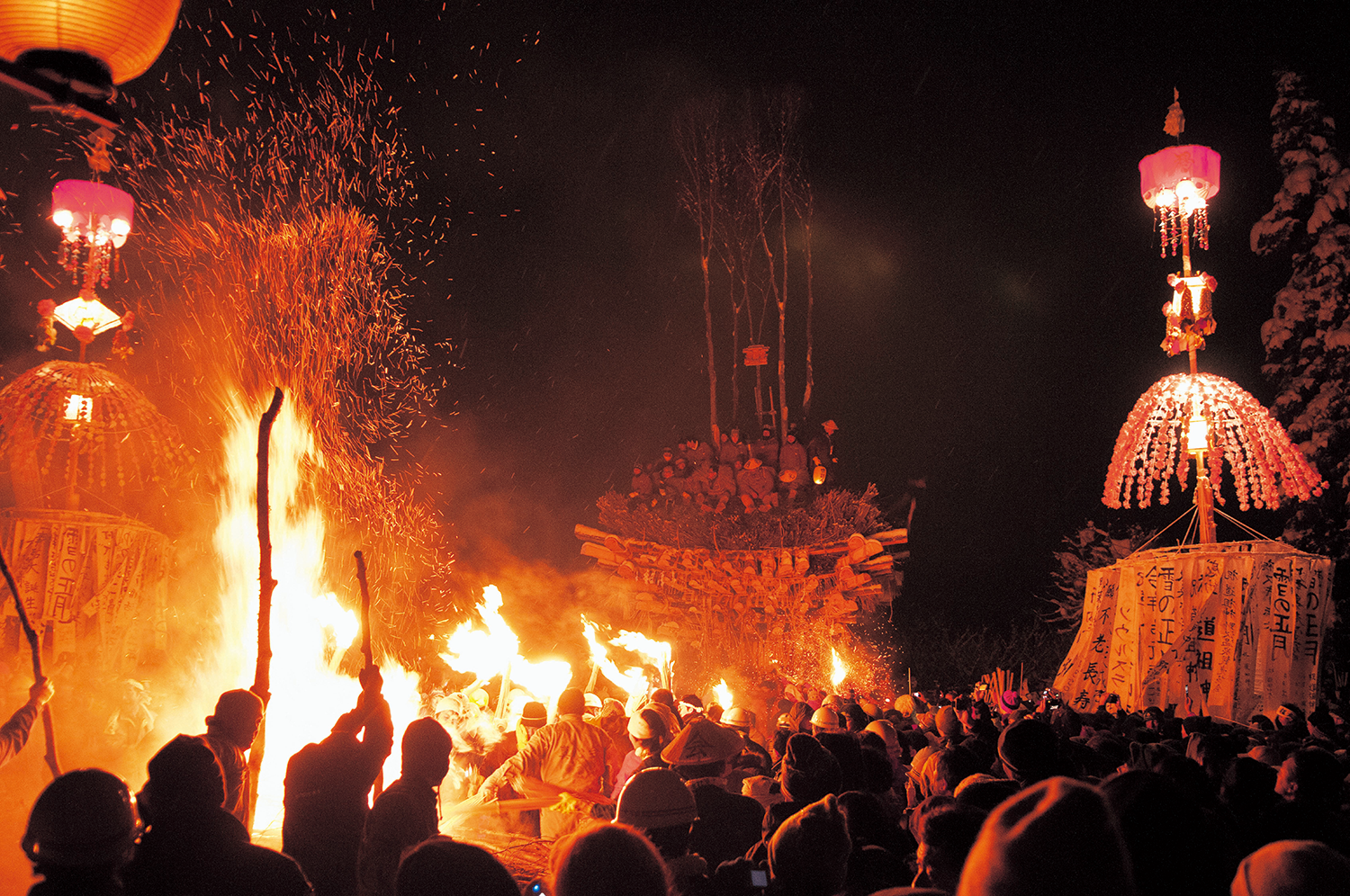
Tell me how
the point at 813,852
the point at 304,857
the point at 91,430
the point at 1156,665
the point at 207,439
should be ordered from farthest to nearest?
the point at 207,439, the point at 1156,665, the point at 91,430, the point at 304,857, the point at 813,852

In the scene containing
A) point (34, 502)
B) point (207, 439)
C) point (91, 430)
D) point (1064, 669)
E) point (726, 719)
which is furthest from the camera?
point (1064, 669)

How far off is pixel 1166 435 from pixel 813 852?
554 inches

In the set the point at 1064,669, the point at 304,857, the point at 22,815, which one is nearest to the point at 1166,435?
the point at 1064,669

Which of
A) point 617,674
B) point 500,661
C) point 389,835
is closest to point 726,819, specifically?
point 389,835

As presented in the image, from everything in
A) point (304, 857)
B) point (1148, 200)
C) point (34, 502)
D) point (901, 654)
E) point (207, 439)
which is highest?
point (1148, 200)

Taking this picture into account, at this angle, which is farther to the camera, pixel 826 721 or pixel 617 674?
pixel 617 674

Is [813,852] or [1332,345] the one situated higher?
[1332,345]

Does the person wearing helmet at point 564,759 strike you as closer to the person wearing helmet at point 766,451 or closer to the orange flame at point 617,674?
the orange flame at point 617,674

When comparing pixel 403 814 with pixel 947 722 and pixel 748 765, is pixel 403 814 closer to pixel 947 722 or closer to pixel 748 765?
pixel 748 765

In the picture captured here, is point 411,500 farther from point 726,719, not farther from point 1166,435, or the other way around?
point 1166,435

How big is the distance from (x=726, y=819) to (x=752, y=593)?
14.9m

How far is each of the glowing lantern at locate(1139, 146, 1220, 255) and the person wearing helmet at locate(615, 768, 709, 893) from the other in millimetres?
13735

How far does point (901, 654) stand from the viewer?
24219mm

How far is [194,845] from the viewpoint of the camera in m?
2.63
